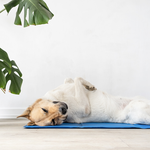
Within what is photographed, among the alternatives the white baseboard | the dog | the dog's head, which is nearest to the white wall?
the white baseboard

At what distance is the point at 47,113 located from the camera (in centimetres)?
203

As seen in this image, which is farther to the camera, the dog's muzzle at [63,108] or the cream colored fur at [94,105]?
the cream colored fur at [94,105]

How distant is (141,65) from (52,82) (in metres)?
1.68

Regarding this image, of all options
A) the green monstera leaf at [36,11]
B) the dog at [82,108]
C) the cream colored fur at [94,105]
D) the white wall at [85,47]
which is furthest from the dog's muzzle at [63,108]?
the white wall at [85,47]

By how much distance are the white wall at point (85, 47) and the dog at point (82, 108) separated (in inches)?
30.9

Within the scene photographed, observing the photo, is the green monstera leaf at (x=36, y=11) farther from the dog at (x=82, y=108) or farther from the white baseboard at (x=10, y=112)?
the white baseboard at (x=10, y=112)

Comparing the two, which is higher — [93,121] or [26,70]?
[26,70]

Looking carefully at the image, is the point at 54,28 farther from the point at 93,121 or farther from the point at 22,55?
the point at 93,121

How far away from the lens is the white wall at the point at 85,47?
331 centimetres

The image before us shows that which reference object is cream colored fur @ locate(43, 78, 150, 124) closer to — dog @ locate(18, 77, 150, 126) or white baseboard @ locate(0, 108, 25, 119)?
dog @ locate(18, 77, 150, 126)

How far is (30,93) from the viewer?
3.29 metres

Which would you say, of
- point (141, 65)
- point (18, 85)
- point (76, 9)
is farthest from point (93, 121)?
point (76, 9)

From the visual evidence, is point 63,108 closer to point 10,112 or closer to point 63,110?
point 63,110

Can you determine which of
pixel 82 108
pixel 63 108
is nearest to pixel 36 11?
pixel 63 108
